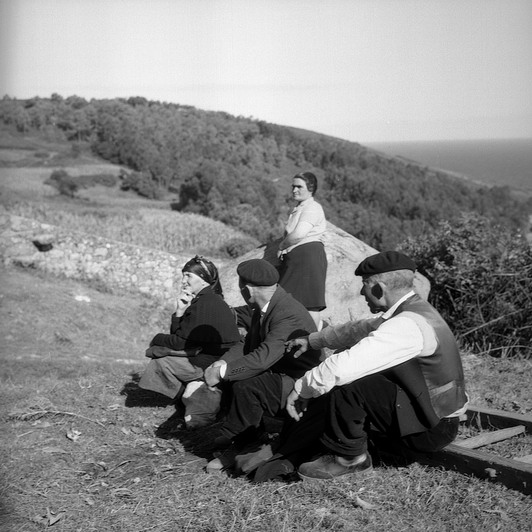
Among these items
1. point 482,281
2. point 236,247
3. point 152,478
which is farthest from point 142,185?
point 152,478

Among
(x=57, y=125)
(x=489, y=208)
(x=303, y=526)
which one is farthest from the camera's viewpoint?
(x=57, y=125)

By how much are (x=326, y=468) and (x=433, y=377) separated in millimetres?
821

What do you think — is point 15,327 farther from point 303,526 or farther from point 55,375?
point 303,526

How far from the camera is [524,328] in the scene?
25.1 ft

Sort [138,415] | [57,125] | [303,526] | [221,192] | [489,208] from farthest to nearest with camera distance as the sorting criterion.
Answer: [57,125] → [489,208] → [221,192] → [138,415] → [303,526]

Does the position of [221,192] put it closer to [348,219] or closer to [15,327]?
[348,219]

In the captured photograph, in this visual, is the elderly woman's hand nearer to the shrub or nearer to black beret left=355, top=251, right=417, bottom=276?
black beret left=355, top=251, right=417, bottom=276

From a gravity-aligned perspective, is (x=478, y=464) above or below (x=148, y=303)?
above

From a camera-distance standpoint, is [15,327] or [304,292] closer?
[304,292]

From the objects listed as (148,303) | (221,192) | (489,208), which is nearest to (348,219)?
(221,192)

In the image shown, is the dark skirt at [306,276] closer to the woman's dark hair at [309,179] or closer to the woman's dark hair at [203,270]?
the woman's dark hair at [309,179]

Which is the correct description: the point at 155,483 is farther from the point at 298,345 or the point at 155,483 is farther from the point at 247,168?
the point at 247,168

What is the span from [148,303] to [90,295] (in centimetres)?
108

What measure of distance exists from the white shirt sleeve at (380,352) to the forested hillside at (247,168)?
2510 centimetres
